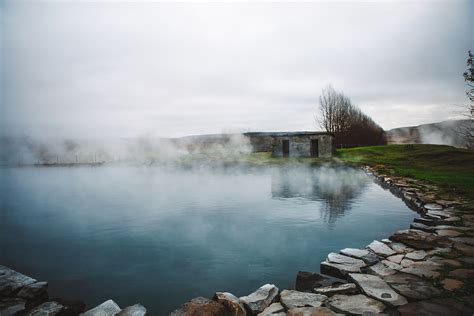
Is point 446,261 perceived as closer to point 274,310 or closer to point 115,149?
point 274,310

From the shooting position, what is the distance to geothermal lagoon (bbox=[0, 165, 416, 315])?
3.25 metres

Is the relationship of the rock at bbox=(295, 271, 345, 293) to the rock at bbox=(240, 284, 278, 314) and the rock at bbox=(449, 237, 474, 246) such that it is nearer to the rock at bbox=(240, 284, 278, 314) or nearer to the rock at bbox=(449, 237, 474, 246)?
the rock at bbox=(240, 284, 278, 314)

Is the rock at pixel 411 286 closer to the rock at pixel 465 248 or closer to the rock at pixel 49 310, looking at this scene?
the rock at pixel 465 248

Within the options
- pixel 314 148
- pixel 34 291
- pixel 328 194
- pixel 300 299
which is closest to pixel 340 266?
pixel 300 299

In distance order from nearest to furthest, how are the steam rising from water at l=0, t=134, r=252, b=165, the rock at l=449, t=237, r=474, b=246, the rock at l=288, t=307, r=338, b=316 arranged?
the rock at l=288, t=307, r=338, b=316 < the rock at l=449, t=237, r=474, b=246 < the steam rising from water at l=0, t=134, r=252, b=165

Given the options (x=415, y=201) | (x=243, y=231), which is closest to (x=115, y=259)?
(x=243, y=231)

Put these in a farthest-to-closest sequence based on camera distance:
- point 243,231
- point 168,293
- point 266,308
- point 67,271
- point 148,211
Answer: point 148,211 < point 243,231 < point 67,271 < point 168,293 < point 266,308

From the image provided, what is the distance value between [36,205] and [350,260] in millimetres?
8607

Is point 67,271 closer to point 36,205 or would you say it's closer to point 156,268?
point 156,268

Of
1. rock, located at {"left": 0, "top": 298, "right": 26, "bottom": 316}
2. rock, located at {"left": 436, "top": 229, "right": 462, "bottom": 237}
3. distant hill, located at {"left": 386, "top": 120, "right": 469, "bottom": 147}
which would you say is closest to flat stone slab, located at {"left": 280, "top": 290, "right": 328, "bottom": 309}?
rock, located at {"left": 0, "top": 298, "right": 26, "bottom": 316}

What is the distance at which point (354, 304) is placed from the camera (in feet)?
7.79

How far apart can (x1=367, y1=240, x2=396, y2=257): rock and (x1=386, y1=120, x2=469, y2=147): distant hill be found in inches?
1394

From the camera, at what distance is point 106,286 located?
3.20 metres

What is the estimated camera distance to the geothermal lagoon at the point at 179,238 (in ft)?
10.7
